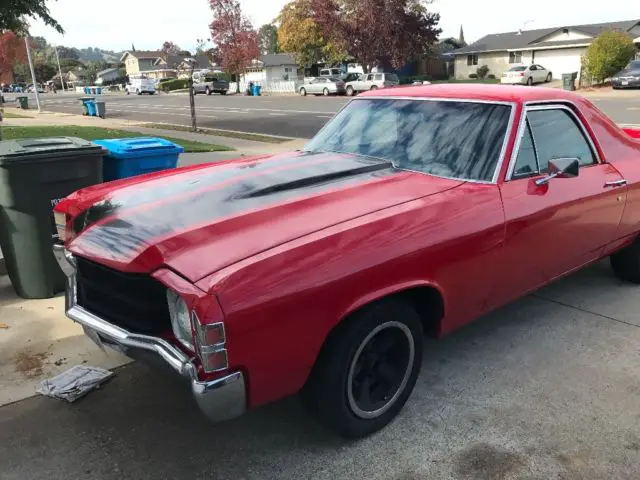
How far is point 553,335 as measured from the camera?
3.89 m

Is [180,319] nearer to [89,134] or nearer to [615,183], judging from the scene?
[615,183]

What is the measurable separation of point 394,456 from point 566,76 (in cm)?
3411

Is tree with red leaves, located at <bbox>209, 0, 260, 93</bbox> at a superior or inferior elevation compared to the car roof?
superior

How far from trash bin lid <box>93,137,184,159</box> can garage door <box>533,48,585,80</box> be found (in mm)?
48238

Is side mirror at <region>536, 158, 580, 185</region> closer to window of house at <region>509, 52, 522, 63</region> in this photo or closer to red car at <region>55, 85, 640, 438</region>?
red car at <region>55, 85, 640, 438</region>

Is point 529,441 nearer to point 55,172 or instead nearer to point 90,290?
point 90,290

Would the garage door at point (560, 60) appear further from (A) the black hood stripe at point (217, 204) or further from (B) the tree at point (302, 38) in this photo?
(A) the black hood stripe at point (217, 204)

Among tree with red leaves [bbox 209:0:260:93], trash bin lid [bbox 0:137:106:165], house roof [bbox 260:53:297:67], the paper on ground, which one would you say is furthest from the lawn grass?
house roof [bbox 260:53:297:67]

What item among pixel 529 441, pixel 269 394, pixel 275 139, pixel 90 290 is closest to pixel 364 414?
pixel 269 394

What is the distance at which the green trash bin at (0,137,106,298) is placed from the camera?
13.5 feet

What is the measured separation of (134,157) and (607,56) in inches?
1361

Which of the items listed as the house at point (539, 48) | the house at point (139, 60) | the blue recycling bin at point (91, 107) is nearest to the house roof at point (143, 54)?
the house at point (139, 60)

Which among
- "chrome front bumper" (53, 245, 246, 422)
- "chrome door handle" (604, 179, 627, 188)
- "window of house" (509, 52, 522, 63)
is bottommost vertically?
"chrome front bumper" (53, 245, 246, 422)

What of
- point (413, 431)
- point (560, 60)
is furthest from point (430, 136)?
point (560, 60)
